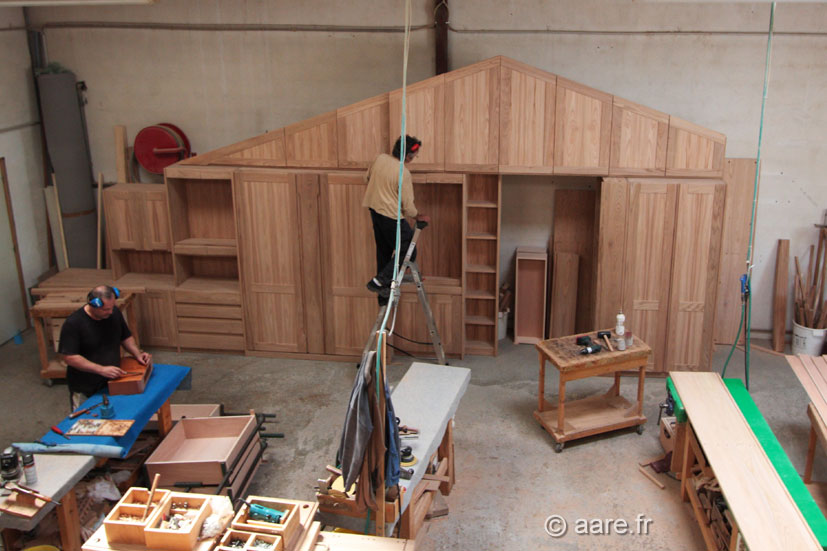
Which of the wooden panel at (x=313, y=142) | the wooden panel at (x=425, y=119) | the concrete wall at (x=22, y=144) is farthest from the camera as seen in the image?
the concrete wall at (x=22, y=144)

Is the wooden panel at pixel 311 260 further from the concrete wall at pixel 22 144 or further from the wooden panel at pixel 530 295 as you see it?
the concrete wall at pixel 22 144

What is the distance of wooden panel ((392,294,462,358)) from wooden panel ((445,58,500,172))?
126cm

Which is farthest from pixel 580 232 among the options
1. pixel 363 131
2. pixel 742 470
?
pixel 742 470

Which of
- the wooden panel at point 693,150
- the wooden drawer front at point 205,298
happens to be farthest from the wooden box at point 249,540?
the wooden panel at point 693,150

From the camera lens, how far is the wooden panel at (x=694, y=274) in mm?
6035

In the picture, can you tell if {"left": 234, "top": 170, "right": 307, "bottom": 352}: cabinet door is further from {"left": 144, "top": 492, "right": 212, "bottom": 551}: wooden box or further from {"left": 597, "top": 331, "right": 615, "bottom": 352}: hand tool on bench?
{"left": 144, "top": 492, "right": 212, "bottom": 551}: wooden box

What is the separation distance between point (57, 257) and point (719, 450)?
23.2 ft

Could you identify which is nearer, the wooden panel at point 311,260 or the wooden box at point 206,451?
the wooden box at point 206,451

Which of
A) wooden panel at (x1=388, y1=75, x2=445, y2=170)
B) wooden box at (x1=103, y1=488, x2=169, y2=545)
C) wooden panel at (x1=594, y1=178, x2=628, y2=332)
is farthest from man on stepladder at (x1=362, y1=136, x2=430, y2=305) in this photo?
wooden box at (x1=103, y1=488, x2=169, y2=545)

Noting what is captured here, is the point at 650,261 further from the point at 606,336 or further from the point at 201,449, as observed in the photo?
the point at 201,449

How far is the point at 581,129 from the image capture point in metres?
6.08

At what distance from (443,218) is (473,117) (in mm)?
1120

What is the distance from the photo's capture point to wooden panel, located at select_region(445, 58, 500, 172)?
19.9ft

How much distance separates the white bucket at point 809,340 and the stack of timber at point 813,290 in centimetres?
9
